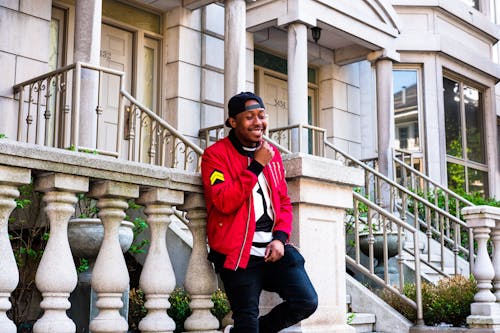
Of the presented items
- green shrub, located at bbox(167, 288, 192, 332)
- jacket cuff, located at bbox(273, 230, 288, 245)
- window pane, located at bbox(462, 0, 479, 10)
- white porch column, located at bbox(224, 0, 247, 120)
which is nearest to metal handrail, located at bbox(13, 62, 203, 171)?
white porch column, located at bbox(224, 0, 247, 120)

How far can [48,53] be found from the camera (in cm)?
966

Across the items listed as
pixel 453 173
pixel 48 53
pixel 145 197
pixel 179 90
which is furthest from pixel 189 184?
pixel 453 173

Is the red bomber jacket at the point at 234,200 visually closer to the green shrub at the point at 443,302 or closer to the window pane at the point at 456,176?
the green shrub at the point at 443,302

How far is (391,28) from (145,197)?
10164 mm

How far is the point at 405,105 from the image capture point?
15.3 meters

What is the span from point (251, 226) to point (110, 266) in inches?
29.4

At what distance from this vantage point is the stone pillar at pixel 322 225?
14.4 ft

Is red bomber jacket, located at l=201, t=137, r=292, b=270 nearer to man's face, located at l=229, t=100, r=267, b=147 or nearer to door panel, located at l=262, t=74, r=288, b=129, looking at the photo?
man's face, located at l=229, t=100, r=267, b=147

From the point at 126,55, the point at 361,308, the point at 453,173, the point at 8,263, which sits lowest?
the point at 361,308

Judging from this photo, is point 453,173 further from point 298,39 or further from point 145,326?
point 145,326

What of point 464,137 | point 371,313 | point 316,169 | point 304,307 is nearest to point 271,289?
point 304,307

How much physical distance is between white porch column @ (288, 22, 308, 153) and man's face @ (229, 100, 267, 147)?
733 cm

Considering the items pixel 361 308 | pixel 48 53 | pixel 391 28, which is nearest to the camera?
pixel 361 308

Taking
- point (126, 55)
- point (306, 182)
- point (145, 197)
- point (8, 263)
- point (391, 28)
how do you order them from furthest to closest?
1. point (391, 28)
2. point (126, 55)
3. point (306, 182)
4. point (145, 197)
5. point (8, 263)
